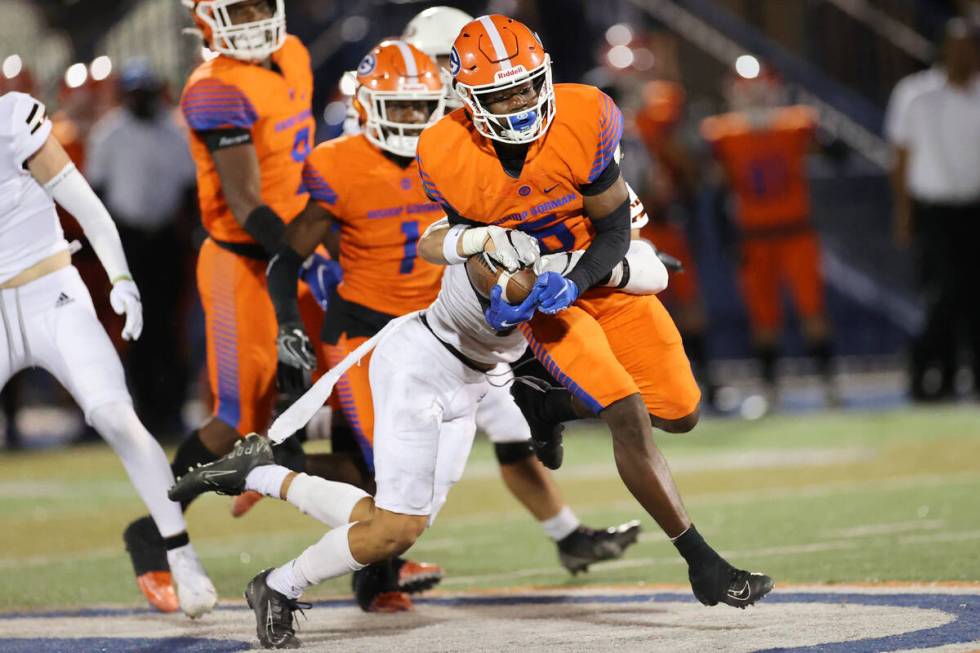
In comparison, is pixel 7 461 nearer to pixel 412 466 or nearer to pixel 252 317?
pixel 252 317

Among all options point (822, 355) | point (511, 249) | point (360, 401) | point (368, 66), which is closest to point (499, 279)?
point (511, 249)

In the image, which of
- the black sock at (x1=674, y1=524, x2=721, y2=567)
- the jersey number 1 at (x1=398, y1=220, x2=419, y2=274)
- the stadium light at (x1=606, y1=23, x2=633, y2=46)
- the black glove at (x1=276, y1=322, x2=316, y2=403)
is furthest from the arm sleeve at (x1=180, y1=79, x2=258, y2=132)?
the stadium light at (x1=606, y1=23, x2=633, y2=46)

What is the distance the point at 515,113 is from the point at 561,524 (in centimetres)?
197

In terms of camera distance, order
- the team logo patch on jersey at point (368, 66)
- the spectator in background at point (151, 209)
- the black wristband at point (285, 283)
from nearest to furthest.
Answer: the black wristband at point (285, 283) → the team logo patch on jersey at point (368, 66) → the spectator in background at point (151, 209)

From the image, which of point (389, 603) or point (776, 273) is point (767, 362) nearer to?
point (776, 273)

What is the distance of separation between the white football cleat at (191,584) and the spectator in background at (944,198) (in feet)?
24.3

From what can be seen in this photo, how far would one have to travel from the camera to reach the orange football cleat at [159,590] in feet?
19.1

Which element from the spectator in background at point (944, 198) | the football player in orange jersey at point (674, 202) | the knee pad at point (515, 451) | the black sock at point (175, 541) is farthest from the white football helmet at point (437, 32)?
the spectator in background at point (944, 198)

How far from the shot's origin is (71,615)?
5.86 meters

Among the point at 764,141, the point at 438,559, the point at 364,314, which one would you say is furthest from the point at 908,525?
the point at 764,141

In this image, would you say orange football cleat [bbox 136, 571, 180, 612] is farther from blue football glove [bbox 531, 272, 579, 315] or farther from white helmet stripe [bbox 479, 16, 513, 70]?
white helmet stripe [bbox 479, 16, 513, 70]

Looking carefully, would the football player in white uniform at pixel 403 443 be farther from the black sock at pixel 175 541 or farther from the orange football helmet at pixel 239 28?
the orange football helmet at pixel 239 28

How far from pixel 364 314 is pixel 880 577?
196 cm

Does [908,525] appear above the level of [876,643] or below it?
below
